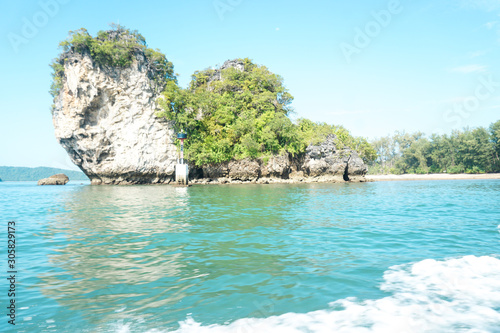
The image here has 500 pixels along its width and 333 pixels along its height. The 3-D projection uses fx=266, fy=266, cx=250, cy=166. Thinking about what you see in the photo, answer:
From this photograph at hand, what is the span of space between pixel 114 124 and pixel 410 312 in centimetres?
4430

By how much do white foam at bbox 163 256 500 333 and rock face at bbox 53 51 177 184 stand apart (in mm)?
40844

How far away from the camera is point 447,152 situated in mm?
67562

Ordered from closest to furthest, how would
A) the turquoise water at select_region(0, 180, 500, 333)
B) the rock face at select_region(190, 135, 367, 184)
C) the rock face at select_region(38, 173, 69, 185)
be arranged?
the turquoise water at select_region(0, 180, 500, 333) → the rock face at select_region(190, 135, 367, 184) → the rock face at select_region(38, 173, 69, 185)

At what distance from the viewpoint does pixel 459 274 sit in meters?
4.76

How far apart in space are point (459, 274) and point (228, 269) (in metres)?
4.17

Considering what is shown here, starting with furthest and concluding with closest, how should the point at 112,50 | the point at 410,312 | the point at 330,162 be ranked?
the point at 330,162, the point at 112,50, the point at 410,312

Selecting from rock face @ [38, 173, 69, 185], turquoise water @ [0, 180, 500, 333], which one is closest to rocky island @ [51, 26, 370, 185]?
rock face @ [38, 173, 69, 185]

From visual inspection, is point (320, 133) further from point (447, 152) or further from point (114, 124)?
point (447, 152)

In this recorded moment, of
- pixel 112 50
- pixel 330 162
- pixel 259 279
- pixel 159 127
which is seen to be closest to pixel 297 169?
pixel 330 162

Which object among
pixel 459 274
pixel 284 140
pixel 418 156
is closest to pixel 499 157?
pixel 418 156

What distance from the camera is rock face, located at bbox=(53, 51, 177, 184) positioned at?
38.9 m

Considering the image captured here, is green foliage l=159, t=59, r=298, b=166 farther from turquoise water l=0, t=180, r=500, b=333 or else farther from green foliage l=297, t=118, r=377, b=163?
turquoise water l=0, t=180, r=500, b=333

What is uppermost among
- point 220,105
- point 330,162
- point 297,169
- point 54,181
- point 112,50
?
point 112,50

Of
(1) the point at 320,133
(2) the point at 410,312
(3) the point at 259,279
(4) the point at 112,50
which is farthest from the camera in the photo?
(1) the point at 320,133
